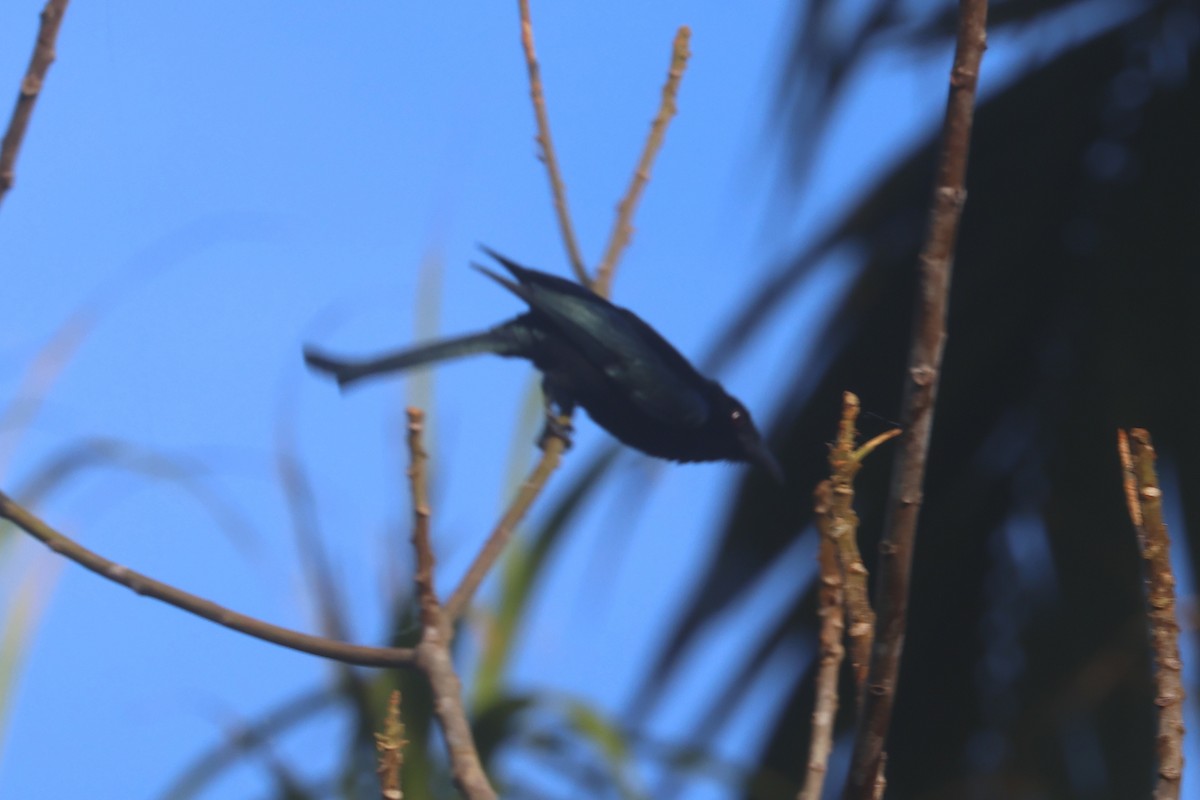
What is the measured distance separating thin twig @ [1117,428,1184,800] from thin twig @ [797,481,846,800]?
25cm

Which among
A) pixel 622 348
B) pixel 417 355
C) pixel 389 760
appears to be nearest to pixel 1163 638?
pixel 389 760

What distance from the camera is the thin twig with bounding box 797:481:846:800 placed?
126 centimetres

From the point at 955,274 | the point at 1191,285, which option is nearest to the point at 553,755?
the point at 955,274

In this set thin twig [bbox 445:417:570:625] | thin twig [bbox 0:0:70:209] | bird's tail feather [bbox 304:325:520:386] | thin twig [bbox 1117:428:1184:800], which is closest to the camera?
thin twig [bbox 1117:428:1184:800]

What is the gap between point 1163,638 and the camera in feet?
3.87

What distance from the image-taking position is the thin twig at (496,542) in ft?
5.75

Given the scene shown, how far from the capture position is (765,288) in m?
4.52

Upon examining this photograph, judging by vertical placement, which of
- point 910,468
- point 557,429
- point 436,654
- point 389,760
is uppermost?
point 557,429

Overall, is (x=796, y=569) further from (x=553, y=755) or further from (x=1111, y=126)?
(x=1111, y=126)

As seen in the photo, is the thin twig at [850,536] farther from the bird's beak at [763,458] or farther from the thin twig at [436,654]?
the bird's beak at [763,458]

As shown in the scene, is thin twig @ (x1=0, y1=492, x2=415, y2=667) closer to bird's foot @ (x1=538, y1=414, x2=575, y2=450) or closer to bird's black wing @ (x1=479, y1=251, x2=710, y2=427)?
bird's black wing @ (x1=479, y1=251, x2=710, y2=427)

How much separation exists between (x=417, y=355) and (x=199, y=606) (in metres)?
0.98

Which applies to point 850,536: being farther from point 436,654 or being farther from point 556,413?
point 556,413

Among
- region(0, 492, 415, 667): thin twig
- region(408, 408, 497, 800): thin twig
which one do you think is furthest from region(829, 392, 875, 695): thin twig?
region(0, 492, 415, 667): thin twig
